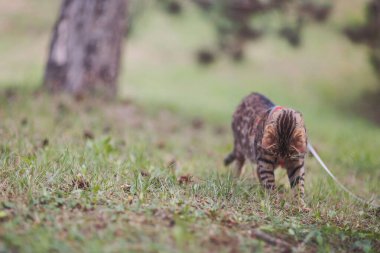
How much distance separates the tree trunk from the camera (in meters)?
9.38

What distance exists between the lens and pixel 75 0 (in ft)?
31.0

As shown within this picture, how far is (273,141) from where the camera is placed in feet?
14.6

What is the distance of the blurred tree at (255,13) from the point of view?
12.0 m

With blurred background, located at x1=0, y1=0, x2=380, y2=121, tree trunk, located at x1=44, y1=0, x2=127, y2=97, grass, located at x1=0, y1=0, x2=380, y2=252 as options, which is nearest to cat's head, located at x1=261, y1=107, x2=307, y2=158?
grass, located at x1=0, y1=0, x2=380, y2=252

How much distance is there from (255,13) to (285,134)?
27.5 feet

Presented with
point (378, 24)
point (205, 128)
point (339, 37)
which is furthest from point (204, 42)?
point (205, 128)

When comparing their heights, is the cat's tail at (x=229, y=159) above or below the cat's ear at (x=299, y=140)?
below

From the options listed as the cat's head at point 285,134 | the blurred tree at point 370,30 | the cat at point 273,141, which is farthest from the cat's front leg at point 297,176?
the blurred tree at point 370,30

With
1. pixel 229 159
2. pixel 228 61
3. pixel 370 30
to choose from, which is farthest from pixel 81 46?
pixel 228 61

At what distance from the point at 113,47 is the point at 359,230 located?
266 inches

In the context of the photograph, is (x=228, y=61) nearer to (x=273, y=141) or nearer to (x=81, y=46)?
(x=81, y=46)

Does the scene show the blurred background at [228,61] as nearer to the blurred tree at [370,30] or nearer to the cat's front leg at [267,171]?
the blurred tree at [370,30]

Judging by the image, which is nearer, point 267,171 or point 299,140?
point 299,140

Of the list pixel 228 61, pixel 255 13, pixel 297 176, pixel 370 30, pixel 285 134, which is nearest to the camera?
pixel 285 134
